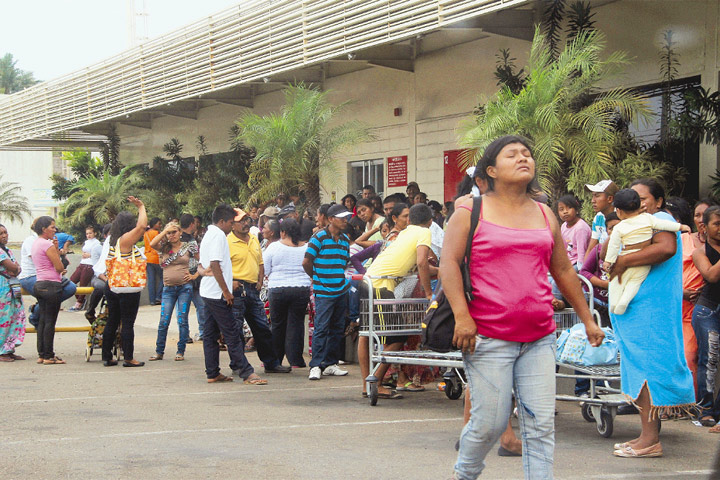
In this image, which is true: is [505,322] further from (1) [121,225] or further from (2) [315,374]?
(1) [121,225]

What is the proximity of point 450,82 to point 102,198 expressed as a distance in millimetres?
15493

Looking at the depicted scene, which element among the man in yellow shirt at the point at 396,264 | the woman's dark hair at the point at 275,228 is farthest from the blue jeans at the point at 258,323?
the man in yellow shirt at the point at 396,264

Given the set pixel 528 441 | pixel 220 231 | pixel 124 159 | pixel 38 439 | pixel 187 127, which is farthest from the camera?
pixel 124 159

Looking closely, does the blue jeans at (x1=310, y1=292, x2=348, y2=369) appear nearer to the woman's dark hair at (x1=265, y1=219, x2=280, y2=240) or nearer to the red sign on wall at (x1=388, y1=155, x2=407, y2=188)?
the woman's dark hair at (x1=265, y1=219, x2=280, y2=240)

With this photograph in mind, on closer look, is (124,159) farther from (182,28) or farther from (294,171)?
(294,171)

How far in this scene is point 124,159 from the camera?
111ft

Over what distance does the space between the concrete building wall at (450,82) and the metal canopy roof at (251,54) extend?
460 mm

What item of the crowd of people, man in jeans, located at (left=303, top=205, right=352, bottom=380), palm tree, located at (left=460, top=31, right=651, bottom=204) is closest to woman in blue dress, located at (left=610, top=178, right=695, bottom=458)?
the crowd of people

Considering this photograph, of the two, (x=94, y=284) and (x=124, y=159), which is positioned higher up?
(x=124, y=159)

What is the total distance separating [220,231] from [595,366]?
451cm

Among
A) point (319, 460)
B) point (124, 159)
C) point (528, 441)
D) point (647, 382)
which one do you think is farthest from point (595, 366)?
point (124, 159)

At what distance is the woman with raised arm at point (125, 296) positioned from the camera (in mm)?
11117

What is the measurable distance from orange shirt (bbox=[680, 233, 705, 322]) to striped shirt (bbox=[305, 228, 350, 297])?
12.3ft

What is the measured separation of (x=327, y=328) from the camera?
399 inches
